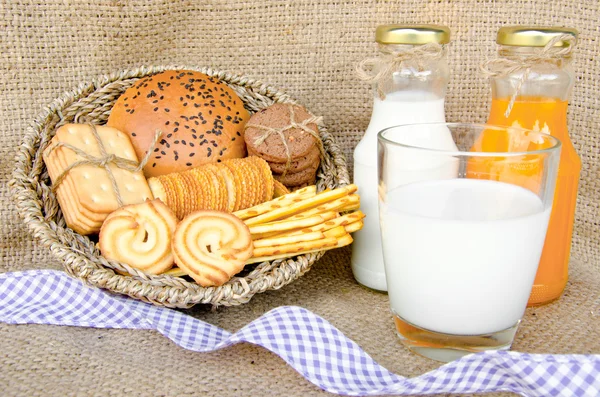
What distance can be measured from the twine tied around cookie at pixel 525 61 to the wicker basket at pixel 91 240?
34 cm

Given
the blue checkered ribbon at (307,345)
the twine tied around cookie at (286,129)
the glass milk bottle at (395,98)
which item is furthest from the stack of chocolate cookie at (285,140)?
the blue checkered ribbon at (307,345)

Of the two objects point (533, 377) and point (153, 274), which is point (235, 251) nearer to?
point (153, 274)

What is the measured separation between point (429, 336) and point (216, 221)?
380 millimetres

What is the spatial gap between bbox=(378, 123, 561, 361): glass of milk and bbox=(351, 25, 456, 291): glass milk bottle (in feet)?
0.54

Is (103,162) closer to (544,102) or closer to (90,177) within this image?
(90,177)

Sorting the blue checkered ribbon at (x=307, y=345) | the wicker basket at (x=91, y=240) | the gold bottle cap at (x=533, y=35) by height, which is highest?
the gold bottle cap at (x=533, y=35)

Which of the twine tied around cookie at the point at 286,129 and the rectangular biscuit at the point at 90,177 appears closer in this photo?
the rectangular biscuit at the point at 90,177

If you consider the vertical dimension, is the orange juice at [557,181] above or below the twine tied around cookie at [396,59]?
below

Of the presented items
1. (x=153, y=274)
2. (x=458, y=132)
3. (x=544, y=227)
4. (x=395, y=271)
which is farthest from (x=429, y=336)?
(x=153, y=274)

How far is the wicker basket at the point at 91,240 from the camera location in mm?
1029

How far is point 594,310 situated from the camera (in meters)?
1.17

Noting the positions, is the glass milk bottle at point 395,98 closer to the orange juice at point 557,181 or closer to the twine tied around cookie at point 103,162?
the orange juice at point 557,181

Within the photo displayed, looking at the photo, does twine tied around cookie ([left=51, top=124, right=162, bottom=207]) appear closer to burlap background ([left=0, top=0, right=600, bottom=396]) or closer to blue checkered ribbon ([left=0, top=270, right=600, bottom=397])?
blue checkered ribbon ([left=0, top=270, right=600, bottom=397])

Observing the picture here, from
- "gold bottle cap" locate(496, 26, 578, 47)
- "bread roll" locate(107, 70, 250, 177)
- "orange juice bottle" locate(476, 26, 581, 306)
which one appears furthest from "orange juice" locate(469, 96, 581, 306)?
"bread roll" locate(107, 70, 250, 177)
